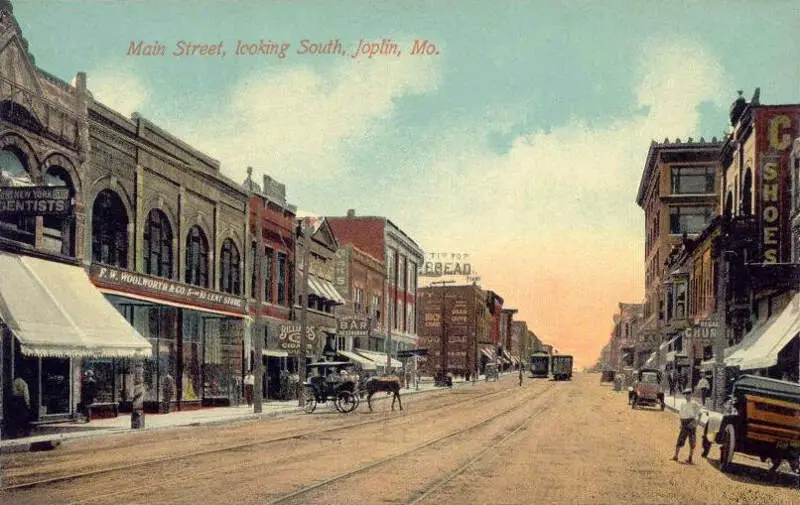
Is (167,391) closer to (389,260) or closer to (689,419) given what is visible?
(689,419)

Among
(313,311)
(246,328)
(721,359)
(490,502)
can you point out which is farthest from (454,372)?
(490,502)

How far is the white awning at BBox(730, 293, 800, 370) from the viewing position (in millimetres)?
31703

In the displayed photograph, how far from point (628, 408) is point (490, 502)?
36.2 metres

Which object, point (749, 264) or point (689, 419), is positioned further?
point (749, 264)

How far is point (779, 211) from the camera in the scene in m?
38.3

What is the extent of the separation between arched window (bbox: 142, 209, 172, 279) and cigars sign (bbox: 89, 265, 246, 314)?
119 centimetres

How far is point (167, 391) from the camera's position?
128 feet

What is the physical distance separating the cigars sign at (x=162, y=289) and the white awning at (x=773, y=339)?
21.5 metres

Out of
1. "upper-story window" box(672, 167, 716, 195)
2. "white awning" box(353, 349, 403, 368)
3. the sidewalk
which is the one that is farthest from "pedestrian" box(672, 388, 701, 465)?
"upper-story window" box(672, 167, 716, 195)

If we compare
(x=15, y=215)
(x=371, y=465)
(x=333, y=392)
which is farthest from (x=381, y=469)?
(x=333, y=392)

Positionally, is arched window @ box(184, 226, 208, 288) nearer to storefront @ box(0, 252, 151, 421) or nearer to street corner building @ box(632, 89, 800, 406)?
storefront @ box(0, 252, 151, 421)

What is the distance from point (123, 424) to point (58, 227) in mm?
6695

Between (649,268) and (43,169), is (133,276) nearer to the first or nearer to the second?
(43,169)

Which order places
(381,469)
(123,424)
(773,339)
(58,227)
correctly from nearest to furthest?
(381,469) < (58,227) < (123,424) < (773,339)
